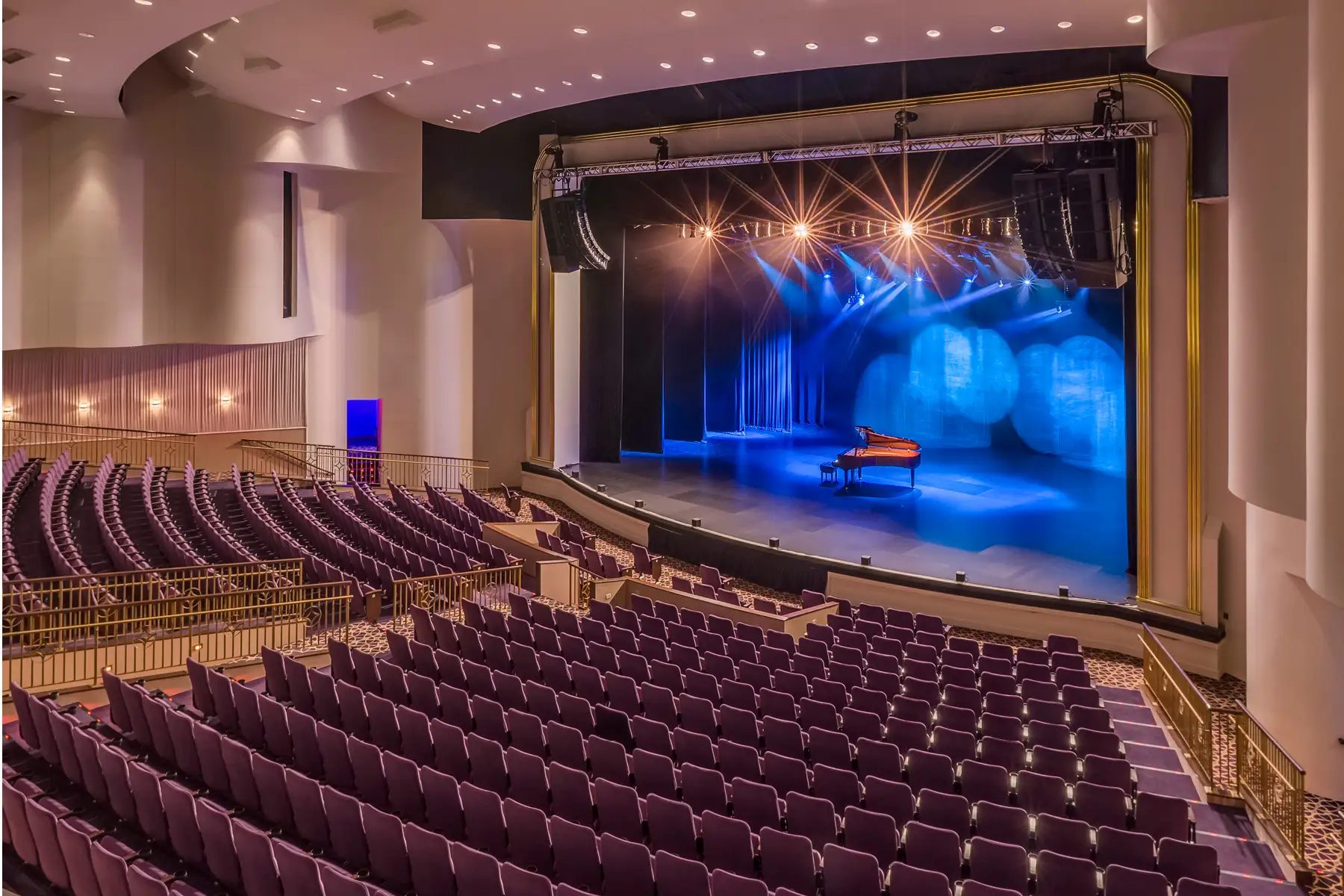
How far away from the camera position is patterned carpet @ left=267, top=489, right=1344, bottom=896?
22.7ft

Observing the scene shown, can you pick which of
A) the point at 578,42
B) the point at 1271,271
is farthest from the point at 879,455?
the point at 1271,271

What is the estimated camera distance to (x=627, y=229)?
62.4 ft

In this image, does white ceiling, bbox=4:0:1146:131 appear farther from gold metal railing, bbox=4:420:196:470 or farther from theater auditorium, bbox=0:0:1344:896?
gold metal railing, bbox=4:420:196:470

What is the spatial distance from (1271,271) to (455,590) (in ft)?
27.3

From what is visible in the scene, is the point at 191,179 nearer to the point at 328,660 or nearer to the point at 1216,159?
the point at 328,660

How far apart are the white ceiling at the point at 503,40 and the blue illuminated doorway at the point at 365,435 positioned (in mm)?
5496

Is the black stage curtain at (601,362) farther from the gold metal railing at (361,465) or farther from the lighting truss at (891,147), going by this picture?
the lighting truss at (891,147)

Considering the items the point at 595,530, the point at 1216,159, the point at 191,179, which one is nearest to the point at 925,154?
the point at 1216,159

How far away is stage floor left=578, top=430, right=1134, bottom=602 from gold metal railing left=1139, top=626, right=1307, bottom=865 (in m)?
3.20

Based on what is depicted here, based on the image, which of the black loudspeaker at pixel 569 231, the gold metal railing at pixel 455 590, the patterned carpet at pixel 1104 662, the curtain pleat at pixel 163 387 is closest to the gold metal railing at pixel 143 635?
the patterned carpet at pixel 1104 662

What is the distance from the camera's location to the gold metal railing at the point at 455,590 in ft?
34.9

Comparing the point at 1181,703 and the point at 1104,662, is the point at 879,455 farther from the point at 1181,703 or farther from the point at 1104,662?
the point at 1181,703

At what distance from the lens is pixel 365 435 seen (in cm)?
1894

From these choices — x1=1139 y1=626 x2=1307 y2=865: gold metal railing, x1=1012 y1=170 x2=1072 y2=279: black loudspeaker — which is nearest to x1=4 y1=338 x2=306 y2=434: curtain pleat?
x1=1012 y1=170 x2=1072 y2=279: black loudspeaker
